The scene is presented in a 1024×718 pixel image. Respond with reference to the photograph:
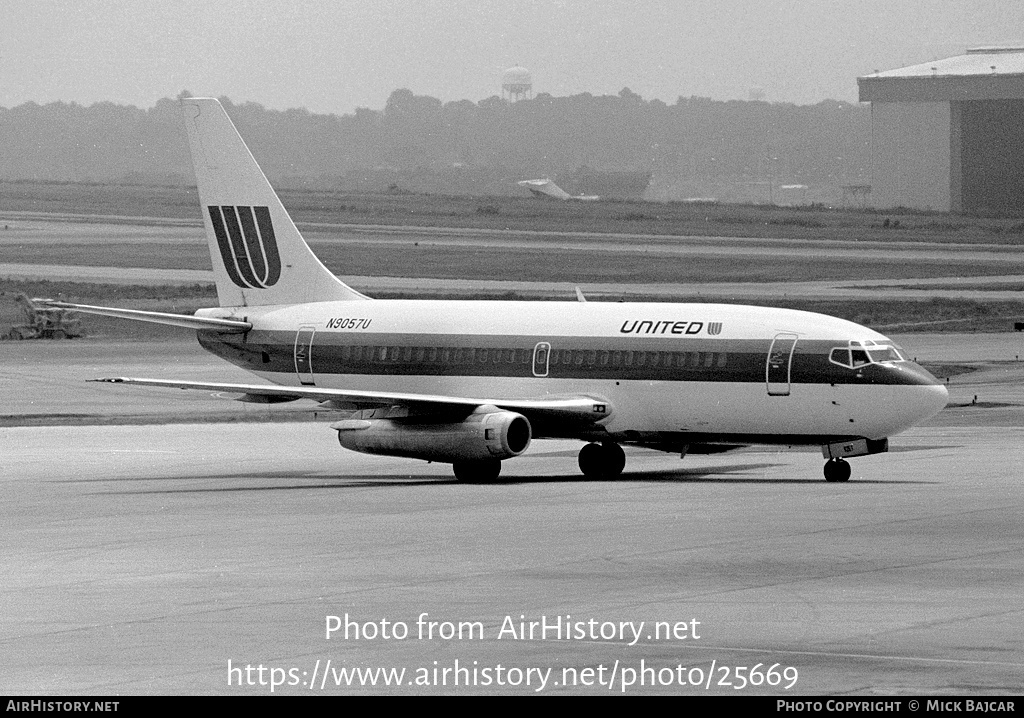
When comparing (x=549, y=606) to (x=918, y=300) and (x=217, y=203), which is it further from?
(x=918, y=300)

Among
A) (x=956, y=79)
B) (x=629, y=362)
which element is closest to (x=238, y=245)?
(x=629, y=362)

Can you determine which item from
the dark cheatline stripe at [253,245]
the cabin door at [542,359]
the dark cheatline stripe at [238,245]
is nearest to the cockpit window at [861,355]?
the cabin door at [542,359]

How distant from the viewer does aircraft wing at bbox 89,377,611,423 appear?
37625 millimetres

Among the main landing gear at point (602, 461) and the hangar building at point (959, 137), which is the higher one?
the hangar building at point (959, 137)

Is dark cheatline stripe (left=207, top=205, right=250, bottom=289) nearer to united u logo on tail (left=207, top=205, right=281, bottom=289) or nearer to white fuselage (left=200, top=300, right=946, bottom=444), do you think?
united u logo on tail (left=207, top=205, right=281, bottom=289)

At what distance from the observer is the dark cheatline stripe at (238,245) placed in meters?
46.1

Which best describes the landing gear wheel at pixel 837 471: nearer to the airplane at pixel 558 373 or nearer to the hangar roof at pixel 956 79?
the airplane at pixel 558 373

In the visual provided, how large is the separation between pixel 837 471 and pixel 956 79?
14796 cm

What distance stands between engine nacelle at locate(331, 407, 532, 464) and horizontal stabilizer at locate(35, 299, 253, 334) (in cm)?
505

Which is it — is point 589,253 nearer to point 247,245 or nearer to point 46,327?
point 46,327

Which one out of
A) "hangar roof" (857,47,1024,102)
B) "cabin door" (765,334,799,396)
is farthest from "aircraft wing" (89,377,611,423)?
"hangar roof" (857,47,1024,102)

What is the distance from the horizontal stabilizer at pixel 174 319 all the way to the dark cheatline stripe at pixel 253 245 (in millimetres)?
1501

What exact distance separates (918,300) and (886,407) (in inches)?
Answer: 2113

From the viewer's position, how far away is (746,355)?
38562mm
